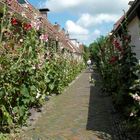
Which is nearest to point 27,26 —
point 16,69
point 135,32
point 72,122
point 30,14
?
point 16,69

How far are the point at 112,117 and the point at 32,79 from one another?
2377 millimetres

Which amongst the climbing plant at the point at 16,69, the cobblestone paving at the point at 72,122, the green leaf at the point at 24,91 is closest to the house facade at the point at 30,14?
the climbing plant at the point at 16,69

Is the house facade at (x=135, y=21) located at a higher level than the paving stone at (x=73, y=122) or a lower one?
higher

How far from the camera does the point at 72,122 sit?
33.7 ft

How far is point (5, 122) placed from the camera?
884cm

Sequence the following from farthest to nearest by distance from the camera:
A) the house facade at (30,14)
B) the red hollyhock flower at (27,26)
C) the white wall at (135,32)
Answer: the white wall at (135,32) < the house facade at (30,14) < the red hollyhock flower at (27,26)

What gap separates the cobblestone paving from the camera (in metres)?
8.64

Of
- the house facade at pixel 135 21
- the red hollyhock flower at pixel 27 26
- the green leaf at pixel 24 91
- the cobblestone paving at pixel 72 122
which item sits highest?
the house facade at pixel 135 21

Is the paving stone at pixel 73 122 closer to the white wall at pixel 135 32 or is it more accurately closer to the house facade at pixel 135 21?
the white wall at pixel 135 32

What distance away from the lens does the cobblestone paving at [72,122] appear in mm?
8641

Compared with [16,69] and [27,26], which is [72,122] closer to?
[16,69]

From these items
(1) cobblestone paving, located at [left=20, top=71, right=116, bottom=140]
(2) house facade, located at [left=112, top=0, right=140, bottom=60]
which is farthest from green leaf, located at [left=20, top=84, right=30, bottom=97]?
(2) house facade, located at [left=112, top=0, right=140, bottom=60]

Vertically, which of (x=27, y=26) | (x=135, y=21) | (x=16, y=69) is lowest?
(x=16, y=69)

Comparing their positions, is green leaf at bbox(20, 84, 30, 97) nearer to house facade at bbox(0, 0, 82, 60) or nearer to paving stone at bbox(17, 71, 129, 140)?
paving stone at bbox(17, 71, 129, 140)
